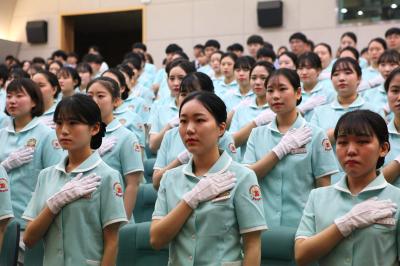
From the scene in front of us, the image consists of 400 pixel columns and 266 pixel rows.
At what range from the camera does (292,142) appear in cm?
279

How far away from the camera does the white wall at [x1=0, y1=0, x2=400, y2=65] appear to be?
8430 millimetres

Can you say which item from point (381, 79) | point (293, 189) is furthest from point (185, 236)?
point (381, 79)

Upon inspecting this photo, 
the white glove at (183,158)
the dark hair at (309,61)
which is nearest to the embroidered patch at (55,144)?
the white glove at (183,158)

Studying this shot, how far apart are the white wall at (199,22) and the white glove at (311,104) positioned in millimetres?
4014

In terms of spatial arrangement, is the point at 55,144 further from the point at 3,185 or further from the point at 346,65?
the point at 346,65

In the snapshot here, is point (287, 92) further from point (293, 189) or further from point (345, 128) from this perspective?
point (345, 128)

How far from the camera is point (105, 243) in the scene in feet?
7.41

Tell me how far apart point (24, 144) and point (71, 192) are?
3.48 feet

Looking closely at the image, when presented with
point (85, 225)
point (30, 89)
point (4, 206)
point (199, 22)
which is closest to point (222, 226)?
point (85, 225)

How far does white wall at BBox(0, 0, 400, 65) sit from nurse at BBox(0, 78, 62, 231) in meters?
5.85

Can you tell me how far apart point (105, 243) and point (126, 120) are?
7.17ft

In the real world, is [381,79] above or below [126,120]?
above

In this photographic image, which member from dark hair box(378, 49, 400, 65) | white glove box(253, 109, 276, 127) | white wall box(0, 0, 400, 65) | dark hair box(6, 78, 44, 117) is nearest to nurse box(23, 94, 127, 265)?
dark hair box(6, 78, 44, 117)

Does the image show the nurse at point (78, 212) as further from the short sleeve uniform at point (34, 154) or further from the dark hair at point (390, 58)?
the dark hair at point (390, 58)
